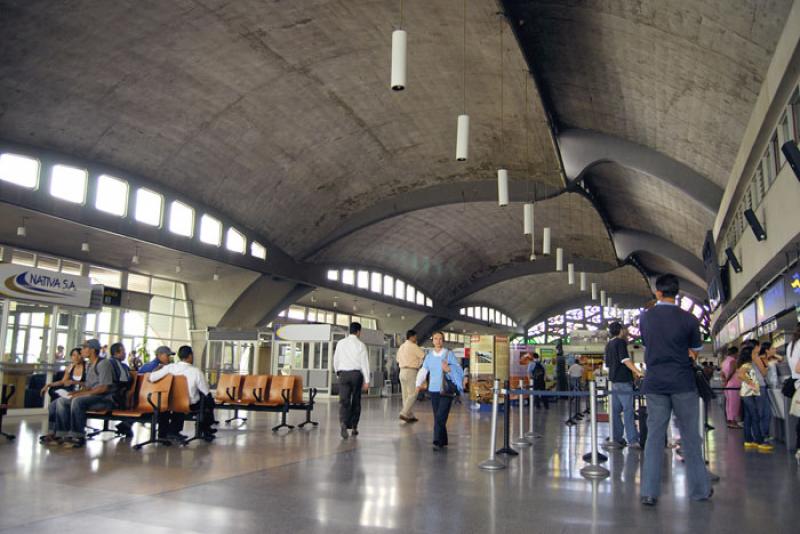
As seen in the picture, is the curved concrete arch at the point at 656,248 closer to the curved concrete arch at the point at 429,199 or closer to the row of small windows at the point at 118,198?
the curved concrete arch at the point at 429,199

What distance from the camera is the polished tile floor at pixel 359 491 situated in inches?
160

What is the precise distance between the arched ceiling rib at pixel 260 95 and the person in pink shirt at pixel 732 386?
757cm

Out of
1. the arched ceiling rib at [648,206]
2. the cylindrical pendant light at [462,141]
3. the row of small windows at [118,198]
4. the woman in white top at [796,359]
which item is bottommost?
the woman in white top at [796,359]

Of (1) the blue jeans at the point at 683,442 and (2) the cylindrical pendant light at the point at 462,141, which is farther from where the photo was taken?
(2) the cylindrical pendant light at the point at 462,141

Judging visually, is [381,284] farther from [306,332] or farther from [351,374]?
[351,374]

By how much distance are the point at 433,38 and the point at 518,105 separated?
3.68 meters

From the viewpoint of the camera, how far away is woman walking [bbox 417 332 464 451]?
825 cm

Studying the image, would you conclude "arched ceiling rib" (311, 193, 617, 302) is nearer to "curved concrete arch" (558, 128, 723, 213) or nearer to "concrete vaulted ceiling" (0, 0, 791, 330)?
"concrete vaulted ceiling" (0, 0, 791, 330)

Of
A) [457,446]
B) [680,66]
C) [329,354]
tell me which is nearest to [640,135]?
[680,66]

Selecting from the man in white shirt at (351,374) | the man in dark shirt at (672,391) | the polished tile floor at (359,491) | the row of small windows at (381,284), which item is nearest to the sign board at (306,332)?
the row of small windows at (381,284)

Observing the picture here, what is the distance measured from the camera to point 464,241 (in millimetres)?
34719

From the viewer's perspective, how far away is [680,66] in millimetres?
11172

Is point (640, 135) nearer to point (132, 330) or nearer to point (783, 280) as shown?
point (783, 280)

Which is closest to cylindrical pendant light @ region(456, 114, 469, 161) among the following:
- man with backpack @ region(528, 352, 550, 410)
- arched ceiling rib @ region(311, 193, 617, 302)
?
man with backpack @ region(528, 352, 550, 410)
